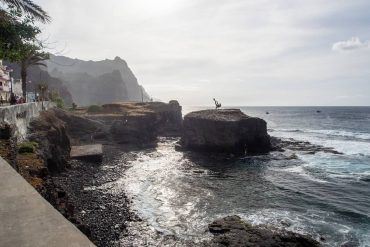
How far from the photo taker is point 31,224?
4988 millimetres

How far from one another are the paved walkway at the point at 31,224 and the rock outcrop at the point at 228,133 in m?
50.0

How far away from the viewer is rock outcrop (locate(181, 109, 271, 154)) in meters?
55.3

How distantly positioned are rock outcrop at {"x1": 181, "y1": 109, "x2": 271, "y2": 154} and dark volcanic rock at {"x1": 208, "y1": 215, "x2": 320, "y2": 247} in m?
32.6

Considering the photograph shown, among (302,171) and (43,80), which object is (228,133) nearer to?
(302,171)

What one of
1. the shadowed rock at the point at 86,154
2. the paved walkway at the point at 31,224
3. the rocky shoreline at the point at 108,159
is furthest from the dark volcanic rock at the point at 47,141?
the paved walkway at the point at 31,224

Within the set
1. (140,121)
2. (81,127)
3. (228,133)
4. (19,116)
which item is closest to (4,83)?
(81,127)

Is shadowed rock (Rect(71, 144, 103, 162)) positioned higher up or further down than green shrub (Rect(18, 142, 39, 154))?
further down

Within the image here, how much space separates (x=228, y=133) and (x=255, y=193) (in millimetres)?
24149

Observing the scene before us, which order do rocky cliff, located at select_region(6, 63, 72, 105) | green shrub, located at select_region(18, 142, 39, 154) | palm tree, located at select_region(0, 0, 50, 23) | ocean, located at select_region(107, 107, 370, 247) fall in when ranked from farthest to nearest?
rocky cliff, located at select_region(6, 63, 72, 105) < ocean, located at select_region(107, 107, 370, 247) < green shrub, located at select_region(18, 142, 39, 154) < palm tree, located at select_region(0, 0, 50, 23)

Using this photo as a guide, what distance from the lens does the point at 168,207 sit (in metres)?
27.7

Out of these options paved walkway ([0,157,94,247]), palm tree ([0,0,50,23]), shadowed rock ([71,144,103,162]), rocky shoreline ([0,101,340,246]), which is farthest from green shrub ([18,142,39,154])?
shadowed rock ([71,144,103,162])

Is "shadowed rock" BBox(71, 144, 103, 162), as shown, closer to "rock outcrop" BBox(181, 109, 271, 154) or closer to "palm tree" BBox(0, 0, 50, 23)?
"rock outcrop" BBox(181, 109, 271, 154)

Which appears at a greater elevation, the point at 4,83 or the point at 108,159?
the point at 4,83

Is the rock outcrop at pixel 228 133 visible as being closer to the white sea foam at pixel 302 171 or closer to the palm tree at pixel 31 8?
the white sea foam at pixel 302 171
